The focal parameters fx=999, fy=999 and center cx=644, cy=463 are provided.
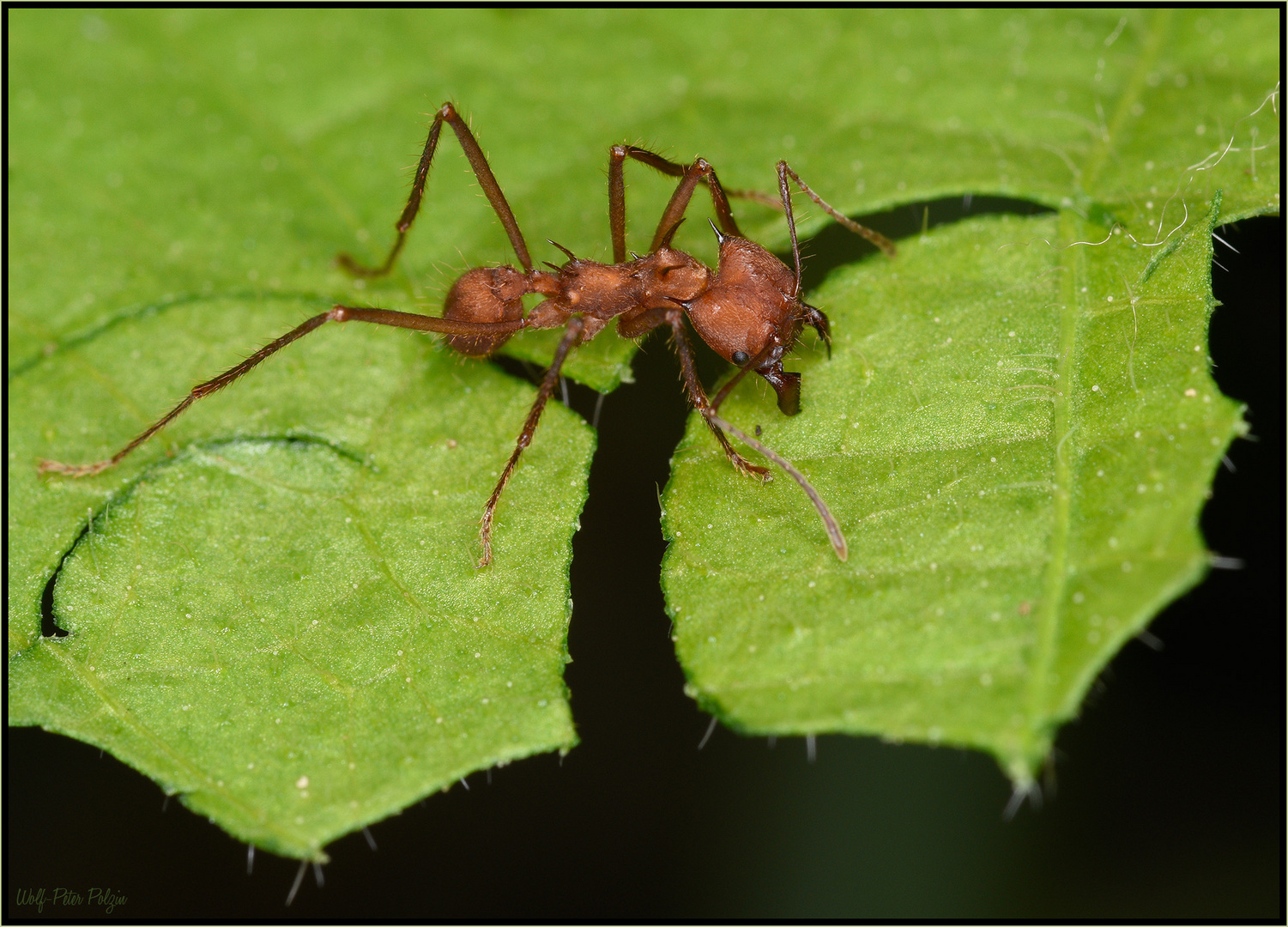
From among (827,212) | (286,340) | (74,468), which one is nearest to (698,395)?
(827,212)

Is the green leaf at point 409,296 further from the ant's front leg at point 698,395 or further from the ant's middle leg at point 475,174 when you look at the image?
the ant's middle leg at point 475,174

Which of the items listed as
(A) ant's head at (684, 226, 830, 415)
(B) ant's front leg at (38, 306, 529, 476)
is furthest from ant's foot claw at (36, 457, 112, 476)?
(A) ant's head at (684, 226, 830, 415)

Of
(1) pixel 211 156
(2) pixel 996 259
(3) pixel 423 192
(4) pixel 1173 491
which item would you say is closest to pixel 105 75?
(1) pixel 211 156

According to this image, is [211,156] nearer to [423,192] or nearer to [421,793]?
[423,192]

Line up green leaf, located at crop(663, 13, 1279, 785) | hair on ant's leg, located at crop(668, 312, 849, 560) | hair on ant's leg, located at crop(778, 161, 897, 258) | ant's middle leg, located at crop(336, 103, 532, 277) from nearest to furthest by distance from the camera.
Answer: green leaf, located at crop(663, 13, 1279, 785)
hair on ant's leg, located at crop(668, 312, 849, 560)
hair on ant's leg, located at crop(778, 161, 897, 258)
ant's middle leg, located at crop(336, 103, 532, 277)

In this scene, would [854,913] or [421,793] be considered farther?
[854,913]

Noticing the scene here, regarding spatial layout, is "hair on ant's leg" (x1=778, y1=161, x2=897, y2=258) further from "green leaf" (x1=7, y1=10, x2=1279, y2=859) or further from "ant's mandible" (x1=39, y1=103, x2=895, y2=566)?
"green leaf" (x1=7, y1=10, x2=1279, y2=859)

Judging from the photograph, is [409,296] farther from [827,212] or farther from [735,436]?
[827,212]

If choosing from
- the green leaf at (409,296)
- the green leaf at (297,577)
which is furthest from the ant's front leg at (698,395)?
the green leaf at (297,577)
